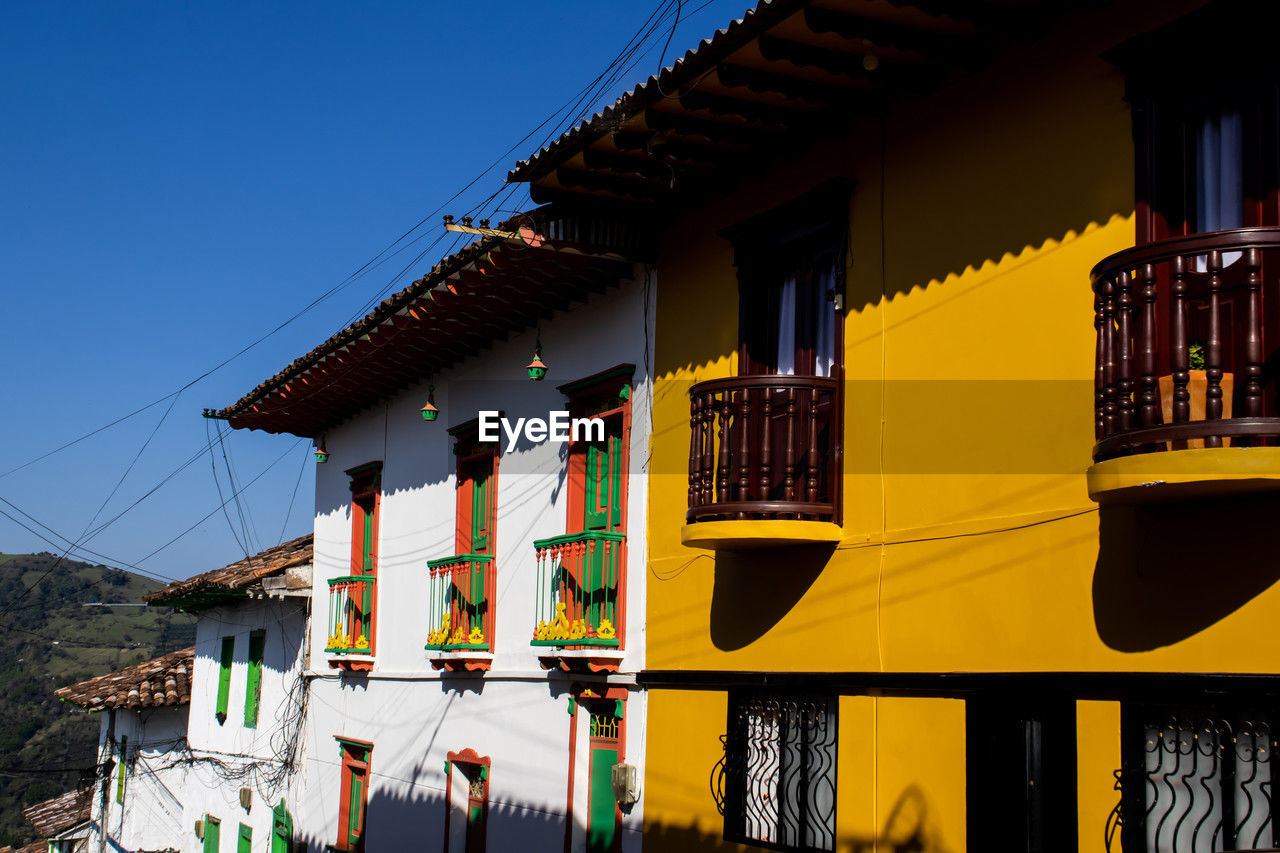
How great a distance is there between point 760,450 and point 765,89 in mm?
2282

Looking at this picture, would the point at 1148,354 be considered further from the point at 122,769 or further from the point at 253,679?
the point at 122,769

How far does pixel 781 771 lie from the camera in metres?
8.69

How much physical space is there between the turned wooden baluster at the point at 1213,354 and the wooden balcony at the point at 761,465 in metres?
3.03

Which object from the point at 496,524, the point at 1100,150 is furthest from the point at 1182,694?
the point at 496,524

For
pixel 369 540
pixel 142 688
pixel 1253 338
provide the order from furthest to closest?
pixel 142 688, pixel 369 540, pixel 1253 338

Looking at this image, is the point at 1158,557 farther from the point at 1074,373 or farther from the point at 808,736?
the point at 808,736

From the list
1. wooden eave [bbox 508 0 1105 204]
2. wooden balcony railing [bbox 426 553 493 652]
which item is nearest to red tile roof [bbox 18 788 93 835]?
wooden balcony railing [bbox 426 553 493 652]

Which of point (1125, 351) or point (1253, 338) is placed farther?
point (1125, 351)

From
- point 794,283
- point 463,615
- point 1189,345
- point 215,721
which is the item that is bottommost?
point 215,721

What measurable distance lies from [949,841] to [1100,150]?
3783 millimetres

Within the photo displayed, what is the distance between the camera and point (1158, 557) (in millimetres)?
6148

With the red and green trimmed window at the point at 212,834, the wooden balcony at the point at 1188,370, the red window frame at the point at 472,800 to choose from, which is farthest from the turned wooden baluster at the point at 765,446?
the red and green trimmed window at the point at 212,834

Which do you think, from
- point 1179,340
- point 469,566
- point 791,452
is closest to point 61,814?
point 469,566

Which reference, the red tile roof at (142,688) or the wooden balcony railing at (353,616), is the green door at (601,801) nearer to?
the wooden balcony railing at (353,616)
